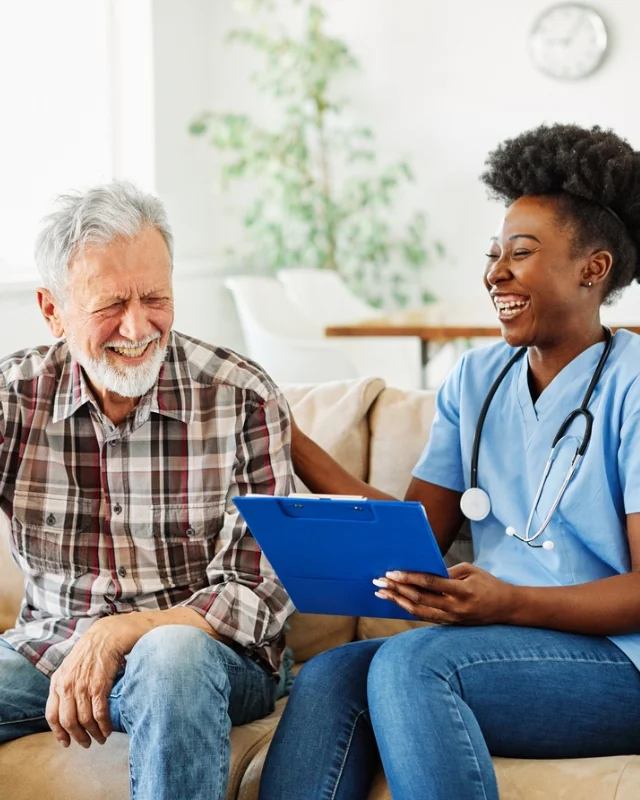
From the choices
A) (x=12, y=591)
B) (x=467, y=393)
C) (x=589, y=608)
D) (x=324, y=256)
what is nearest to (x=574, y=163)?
(x=467, y=393)

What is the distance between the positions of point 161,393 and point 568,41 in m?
3.76

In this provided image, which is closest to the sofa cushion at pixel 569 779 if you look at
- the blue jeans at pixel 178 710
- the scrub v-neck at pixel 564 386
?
the blue jeans at pixel 178 710

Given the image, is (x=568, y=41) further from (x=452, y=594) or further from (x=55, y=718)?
(x=55, y=718)

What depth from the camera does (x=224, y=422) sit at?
1586mm

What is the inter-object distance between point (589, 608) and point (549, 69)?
389 centimetres

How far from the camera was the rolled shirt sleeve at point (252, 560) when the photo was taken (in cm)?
148

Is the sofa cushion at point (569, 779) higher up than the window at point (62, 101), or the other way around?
the window at point (62, 101)

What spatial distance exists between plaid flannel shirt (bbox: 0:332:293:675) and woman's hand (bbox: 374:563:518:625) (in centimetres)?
28

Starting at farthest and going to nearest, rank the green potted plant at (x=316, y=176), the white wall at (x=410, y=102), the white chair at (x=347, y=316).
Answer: the green potted plant at (x=316, y=176)
the white wall at (x=410, y=102)
the white chair at (x=347, y=316)

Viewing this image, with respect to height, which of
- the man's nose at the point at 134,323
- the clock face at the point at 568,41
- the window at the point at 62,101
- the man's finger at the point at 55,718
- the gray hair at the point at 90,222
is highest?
the clock face at the point at 568,41

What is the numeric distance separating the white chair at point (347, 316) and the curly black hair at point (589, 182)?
2.38m

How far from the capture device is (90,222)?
1.50 metres

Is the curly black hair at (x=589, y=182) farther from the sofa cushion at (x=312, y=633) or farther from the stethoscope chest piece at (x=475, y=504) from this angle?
the sofa cushion at (x=312, y=633)

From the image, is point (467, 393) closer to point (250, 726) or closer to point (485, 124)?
point (250, 726)
